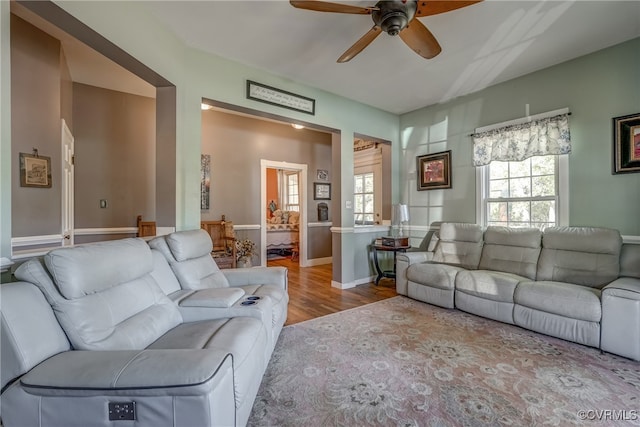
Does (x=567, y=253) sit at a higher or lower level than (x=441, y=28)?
lower

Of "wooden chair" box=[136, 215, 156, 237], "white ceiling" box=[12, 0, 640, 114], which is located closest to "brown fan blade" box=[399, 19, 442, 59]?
"white ceiling" box=[12, 0, 640, 114]

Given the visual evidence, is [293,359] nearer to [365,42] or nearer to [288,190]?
[365,42]

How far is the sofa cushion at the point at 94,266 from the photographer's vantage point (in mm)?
1268

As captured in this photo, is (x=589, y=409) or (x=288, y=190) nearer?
(x=589, y=409)

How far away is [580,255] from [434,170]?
2.02 meters

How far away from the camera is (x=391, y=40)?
2.69m

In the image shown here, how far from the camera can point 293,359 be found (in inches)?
84.8

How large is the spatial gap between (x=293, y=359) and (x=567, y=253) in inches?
115

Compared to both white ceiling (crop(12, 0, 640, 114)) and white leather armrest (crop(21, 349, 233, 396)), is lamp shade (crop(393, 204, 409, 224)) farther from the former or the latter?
white leather armrest (crop(21, 349, 233, 396))

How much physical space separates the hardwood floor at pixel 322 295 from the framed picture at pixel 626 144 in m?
2.73

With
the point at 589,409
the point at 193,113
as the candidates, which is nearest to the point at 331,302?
the point at 589,409

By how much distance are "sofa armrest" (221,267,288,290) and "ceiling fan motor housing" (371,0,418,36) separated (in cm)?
219

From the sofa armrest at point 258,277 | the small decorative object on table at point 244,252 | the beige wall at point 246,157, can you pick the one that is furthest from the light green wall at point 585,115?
the small decorative object on table at point 244,252

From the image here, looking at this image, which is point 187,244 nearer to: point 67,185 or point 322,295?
point 322,295
